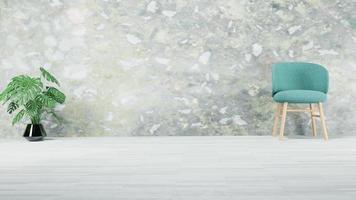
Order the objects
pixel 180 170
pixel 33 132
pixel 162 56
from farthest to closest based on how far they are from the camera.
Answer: pixel 162 56
pixel 33 132
pixel 180 170

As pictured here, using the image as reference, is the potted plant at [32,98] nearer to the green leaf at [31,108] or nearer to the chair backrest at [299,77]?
the green leaf at [31,108]

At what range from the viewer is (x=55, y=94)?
4.46 metres

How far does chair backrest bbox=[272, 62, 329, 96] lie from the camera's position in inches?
178

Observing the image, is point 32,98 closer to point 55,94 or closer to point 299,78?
point 55,94

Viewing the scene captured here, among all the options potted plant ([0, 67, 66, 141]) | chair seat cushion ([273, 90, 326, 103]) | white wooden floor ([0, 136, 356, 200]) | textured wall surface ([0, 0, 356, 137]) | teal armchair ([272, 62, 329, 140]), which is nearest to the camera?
white wooden floor ([0, 136, 356, 200])

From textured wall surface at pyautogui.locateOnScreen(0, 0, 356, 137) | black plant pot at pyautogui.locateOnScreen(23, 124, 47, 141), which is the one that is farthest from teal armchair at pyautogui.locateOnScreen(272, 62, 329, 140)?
black plant pot at pyautogui.locateOnScreen(23, 124, 47, 141)

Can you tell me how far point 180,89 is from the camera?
4785 millimetres

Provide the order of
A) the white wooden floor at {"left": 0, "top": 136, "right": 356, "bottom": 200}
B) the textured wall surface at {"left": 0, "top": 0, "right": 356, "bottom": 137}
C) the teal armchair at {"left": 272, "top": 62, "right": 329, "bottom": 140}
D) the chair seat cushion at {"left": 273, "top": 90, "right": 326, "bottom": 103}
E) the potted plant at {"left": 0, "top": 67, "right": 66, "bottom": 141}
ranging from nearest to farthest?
1. the white wooden floor at {"left": 0, "top": 136, "right": 356, "bottom": 200}
2. the chair seat cushion at {"left": 273, "top": 90, "right": 326, "bottom": 103}
3. the potted plant at {"left": 0, "top": 67, "right": 66, "bottom": 141}
4. the teal armchair at {"left": 272, "top": 62, "right": 329, "bottom": 140}
5. the textured wall surface at {"left": 0, "top": 0, "right": 356, "bottom": 137}

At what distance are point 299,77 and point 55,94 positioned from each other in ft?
8.19

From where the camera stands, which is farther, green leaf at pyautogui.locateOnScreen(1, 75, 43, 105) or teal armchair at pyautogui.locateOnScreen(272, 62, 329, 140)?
teal armchair at pyautogui.locateOnScreen(272, 62, 329, 140)

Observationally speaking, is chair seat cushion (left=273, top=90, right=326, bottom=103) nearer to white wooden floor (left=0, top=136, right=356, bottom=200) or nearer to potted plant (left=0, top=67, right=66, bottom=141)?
white wooden floor (left=0, top=136, right=356, bottom=200)

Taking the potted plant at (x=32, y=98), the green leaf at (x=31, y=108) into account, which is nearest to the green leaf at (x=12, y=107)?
the potted plant at (x=32, y=98)

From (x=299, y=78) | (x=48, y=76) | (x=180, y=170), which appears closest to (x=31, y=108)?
(x=48, y=76)

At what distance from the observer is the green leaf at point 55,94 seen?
175 inches
